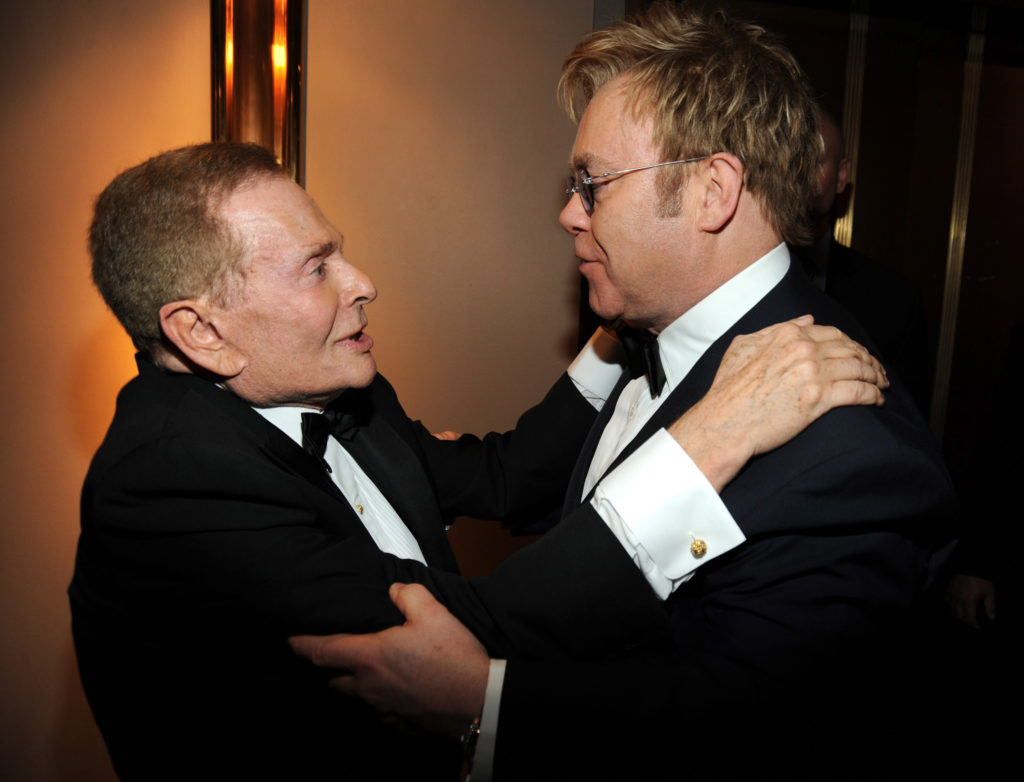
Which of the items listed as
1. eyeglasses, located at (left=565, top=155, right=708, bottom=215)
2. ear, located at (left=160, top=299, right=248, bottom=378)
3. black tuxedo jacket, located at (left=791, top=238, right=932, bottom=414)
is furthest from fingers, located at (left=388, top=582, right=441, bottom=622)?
black tuxedo jacket, located at (left=791, top=238, right=932, bottom=414)

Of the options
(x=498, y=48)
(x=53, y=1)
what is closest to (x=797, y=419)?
(x=498, y=48)

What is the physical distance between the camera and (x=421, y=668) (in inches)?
46.9

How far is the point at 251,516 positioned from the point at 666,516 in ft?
2.24

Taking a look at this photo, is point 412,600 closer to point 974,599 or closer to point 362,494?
point 362,494

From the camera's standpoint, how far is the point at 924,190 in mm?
3359

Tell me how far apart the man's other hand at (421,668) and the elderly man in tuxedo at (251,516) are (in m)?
0.06

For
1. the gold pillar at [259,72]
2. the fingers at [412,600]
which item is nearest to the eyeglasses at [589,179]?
the fingers at [412,600]

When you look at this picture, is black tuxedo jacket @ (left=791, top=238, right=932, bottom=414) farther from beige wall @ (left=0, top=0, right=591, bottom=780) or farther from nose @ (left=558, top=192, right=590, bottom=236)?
nose @ (left=558, top=192, right=590, bottom=236)

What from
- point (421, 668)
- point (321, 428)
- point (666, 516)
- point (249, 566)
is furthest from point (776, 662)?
point (321, 428)

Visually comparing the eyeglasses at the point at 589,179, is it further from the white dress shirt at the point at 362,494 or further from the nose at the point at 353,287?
the white dress shirt at the point at 362,494

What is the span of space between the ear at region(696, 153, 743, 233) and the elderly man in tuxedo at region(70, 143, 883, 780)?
349 millimetres

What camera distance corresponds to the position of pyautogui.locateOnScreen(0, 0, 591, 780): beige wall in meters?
2.46

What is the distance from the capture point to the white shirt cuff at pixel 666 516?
118 cm

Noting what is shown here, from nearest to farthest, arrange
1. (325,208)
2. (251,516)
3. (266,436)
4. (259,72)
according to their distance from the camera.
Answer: (251,516) < (266,436) < (259,72) < (325,208)
